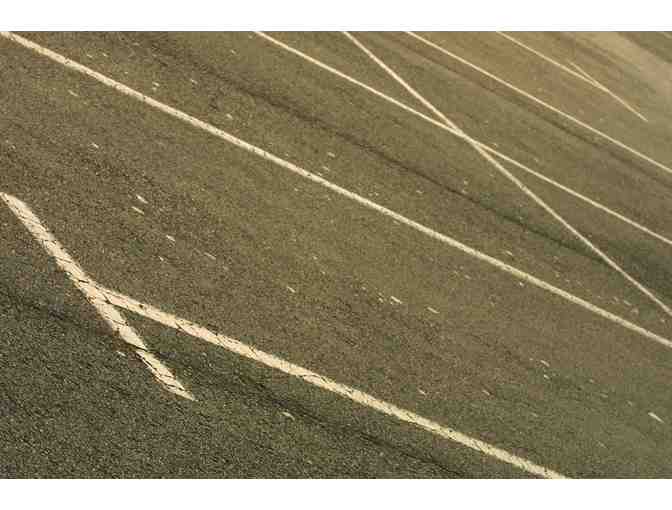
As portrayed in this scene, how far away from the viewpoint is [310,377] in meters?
6.35

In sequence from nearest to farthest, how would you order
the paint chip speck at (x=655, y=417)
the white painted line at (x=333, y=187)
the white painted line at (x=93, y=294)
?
the white painted line at (x=93, y=294), the paint chip speck at (x=655, y=417), the white painted line at (x=333, y=187)

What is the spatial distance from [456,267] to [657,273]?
114 inches

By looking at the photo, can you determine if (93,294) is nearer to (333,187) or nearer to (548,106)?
(333,187)

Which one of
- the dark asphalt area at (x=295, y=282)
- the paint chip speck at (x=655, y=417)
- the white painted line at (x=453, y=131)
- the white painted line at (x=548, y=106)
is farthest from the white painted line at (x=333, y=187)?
the white painted line at (x=548, y=106)

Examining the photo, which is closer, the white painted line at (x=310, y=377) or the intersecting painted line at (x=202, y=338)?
the intersecting painted line at (x=202, y=338)

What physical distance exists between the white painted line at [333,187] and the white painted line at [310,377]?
262 centimetres

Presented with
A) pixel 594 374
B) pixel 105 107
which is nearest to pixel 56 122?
pixel 105 107

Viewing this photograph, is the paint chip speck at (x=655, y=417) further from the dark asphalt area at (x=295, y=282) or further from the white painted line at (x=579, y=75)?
the white painted line at (x=579, y=75)

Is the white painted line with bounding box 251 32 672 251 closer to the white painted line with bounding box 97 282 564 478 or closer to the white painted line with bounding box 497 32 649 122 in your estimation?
the white painted line with bounding box 497 32 649 122

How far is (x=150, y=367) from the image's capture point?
19.0 ft

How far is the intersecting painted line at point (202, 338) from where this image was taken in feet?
20.1

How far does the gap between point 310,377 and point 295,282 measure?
3.43 ft

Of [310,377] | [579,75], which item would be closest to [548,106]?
[579,75]

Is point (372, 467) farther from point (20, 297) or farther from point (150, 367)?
point (20, 297)
